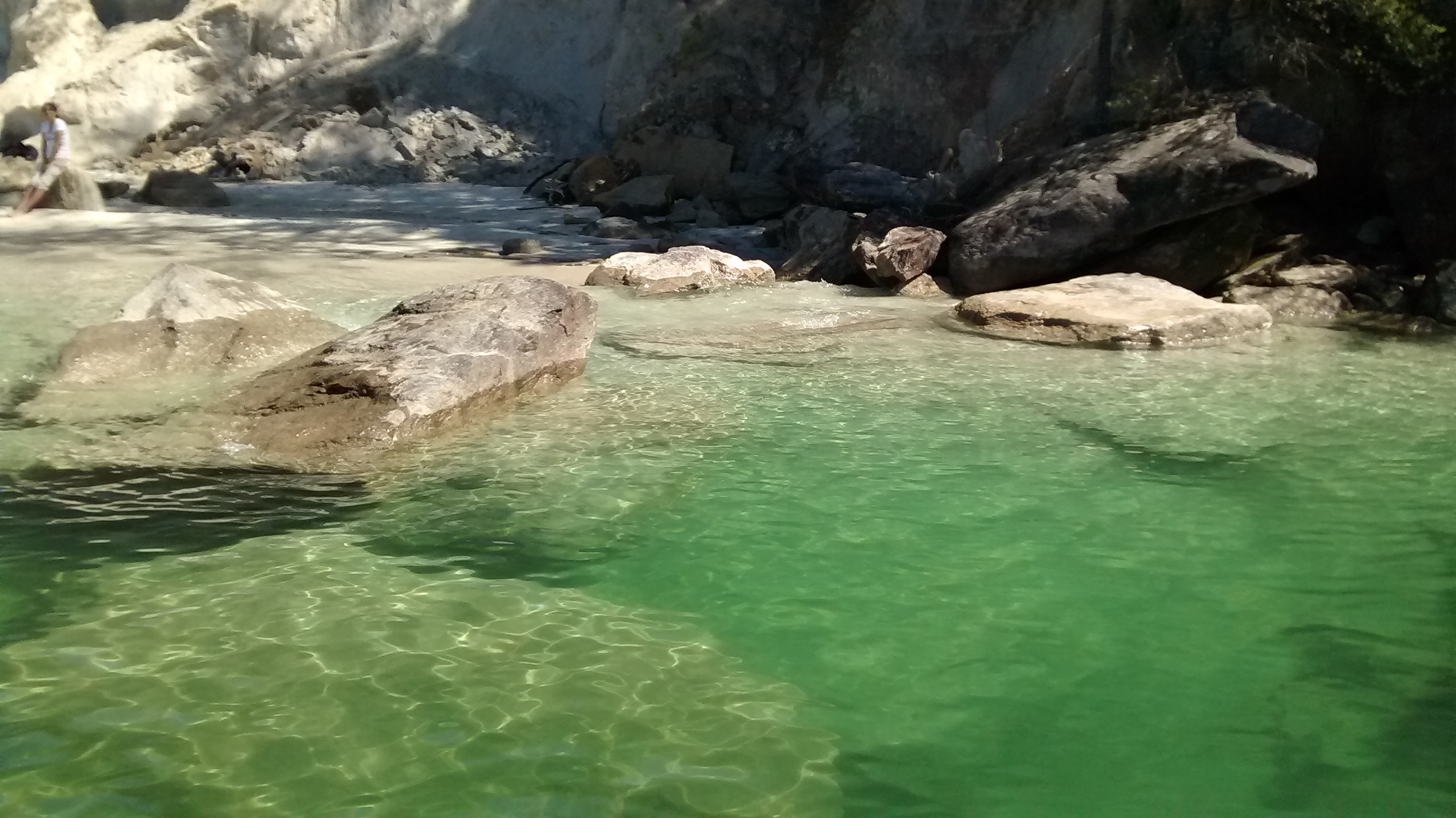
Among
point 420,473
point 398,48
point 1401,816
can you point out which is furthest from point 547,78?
point 1401,816

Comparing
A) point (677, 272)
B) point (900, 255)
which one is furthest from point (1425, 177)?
point (677, 272)

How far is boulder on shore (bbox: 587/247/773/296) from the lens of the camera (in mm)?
10016

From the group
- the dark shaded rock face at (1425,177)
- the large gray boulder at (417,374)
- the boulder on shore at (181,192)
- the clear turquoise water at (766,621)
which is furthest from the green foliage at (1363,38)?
the boulder on shore at (181,192)

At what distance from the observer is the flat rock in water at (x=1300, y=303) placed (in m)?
8.52

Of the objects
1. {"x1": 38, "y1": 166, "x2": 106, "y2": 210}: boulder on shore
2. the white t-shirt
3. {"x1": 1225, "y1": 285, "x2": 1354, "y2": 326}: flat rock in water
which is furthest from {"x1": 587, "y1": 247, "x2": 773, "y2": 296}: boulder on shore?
{"x1": 38, "y1": 166, "x2": 106, "y2": 210}: boulder on shore

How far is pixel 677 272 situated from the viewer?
400 inches

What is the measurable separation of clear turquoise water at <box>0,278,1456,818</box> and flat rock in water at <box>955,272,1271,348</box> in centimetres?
182

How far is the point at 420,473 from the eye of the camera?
472cm

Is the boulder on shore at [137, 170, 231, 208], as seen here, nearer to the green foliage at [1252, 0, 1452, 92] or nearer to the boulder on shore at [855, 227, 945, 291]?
the boulder on shore at [855, 227, 945, 291]

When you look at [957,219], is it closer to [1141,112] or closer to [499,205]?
[1141,112]

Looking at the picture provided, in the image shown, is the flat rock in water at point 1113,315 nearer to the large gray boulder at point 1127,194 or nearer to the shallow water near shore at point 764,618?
the large gray boulder at point 1127,194

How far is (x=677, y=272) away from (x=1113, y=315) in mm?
3714

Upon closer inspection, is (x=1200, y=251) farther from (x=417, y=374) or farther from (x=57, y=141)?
(x=57, y=141)

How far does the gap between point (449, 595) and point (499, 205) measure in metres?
12.9
